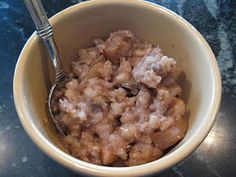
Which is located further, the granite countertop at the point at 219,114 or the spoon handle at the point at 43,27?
the granite countertop at the point at 219,114

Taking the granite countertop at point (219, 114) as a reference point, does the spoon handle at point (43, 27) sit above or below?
above

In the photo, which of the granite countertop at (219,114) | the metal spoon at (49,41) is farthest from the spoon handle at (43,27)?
the granite countertop at (219,114)

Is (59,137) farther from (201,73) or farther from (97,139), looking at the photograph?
(201,73)

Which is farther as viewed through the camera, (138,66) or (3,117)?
(3,117)

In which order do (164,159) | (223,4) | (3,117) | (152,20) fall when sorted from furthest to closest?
(223,4) < (3,117) < (152,20) < (164,159)

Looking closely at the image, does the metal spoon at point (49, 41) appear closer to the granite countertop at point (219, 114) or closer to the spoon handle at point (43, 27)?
the spoon handle at point (43, 27)

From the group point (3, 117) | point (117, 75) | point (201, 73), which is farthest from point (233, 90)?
point (3, 117)
